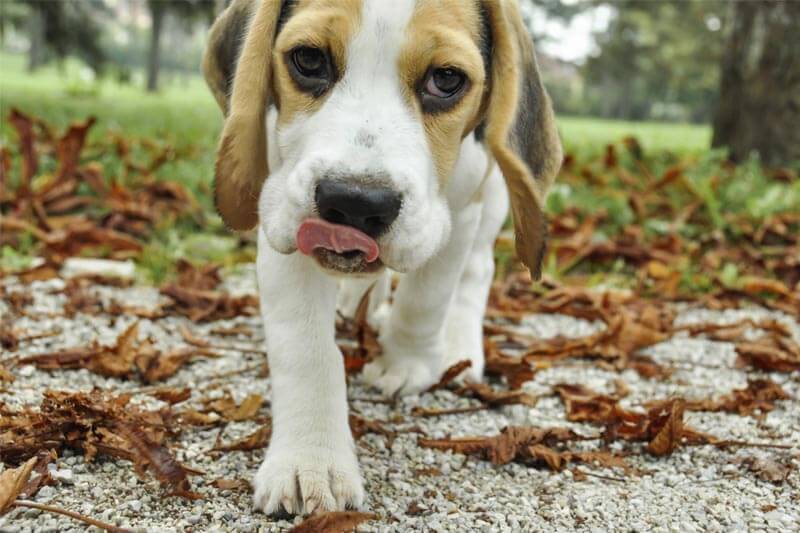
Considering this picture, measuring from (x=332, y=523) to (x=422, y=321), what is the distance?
1479mm

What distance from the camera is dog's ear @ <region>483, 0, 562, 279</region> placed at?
2.97 metres

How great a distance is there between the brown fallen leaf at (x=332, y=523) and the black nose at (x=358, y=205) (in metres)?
0.76

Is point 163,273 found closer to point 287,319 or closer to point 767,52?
point 287,319

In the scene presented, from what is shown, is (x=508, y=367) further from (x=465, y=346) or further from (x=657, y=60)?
(x=657, y=60)

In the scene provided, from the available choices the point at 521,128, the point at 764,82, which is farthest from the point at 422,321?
the point at 764,82

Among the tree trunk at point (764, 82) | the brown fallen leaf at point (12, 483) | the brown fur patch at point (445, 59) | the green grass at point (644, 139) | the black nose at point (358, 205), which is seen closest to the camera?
the brown fallen leaf at point (12, 483)

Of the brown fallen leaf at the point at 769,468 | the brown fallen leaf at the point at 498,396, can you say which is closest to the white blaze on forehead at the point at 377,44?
the brown fallen leaf at the point at 498,396

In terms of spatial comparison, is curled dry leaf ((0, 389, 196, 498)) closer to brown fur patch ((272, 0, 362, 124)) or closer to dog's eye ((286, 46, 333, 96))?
brown fur patch ((272, 0, 362, 124))

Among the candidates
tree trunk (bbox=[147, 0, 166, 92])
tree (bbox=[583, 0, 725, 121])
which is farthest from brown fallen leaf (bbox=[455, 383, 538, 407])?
tree (bbox=[583, 0, 725, 121])

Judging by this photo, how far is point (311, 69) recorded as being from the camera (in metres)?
2.85

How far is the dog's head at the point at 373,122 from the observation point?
8.37 feet

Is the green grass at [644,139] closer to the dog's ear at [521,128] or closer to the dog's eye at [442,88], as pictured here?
the dog's ear at [521,128]

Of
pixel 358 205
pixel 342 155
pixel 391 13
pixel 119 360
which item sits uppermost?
pixel 391 13

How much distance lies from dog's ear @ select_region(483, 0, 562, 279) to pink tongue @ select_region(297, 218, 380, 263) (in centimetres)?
61
